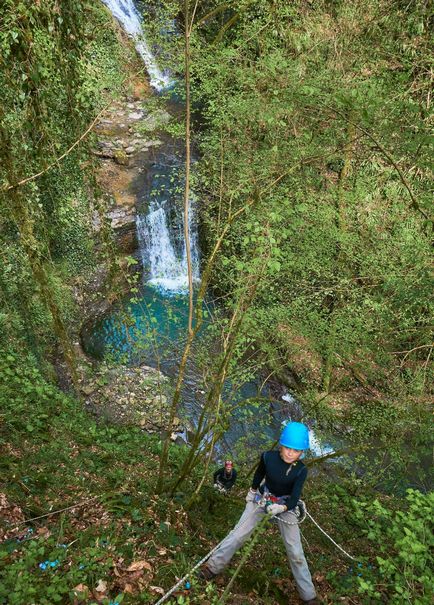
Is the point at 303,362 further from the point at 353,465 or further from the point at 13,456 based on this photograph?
the point at 13,456

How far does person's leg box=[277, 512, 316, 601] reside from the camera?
3352mm

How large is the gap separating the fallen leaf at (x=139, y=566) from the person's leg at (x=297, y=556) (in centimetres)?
116

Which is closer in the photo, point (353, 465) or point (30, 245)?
point (30, 245)

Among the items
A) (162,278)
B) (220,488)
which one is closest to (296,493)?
(220,488)

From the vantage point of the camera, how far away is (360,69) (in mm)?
7312

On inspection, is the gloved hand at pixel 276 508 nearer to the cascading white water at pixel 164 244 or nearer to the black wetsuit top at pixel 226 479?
the black wetsuit top at pixel 226 479

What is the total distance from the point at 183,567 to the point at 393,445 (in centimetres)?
461

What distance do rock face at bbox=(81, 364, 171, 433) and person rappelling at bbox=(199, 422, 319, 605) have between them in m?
5.55

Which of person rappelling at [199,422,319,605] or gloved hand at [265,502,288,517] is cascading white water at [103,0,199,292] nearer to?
person rappelling at [199,422,319,605]

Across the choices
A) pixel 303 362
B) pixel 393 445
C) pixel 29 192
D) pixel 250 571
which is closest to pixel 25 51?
pixel 29 192

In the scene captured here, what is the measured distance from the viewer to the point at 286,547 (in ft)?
11.2

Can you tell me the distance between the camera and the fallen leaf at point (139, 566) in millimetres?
3314

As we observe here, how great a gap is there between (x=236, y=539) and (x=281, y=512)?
489 mm

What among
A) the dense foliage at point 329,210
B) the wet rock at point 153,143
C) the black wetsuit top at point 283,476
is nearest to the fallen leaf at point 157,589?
the black wetsuit top at point 283,476
